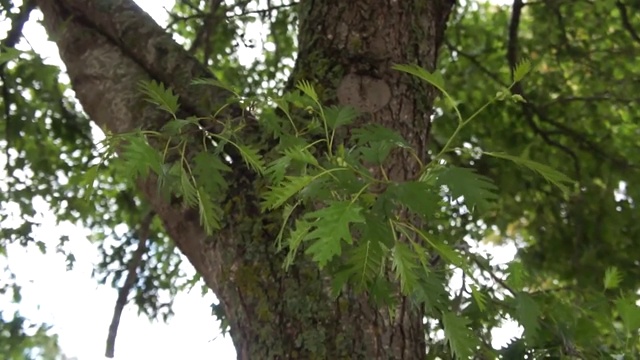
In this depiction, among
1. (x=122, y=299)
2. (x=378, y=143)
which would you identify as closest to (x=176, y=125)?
(x=378, y=143)

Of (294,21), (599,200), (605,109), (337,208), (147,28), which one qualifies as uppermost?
(294,21)

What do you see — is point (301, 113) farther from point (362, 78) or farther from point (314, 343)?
point (314, 343)

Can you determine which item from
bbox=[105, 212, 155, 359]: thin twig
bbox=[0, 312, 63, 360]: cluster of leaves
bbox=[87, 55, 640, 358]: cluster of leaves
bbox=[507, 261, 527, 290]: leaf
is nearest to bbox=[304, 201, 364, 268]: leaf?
bbox=[87, 55, 640, 358]: cluster of leaves

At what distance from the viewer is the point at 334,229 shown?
3.43ft

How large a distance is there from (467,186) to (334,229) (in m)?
0.19

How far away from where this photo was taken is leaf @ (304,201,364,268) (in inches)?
40.9

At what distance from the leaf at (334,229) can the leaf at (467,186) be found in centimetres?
13

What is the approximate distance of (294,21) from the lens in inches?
159

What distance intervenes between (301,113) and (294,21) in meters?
2.31

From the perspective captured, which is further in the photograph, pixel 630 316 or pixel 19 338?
pixel 19 338

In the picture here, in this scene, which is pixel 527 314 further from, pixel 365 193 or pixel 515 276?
pixel 365 193

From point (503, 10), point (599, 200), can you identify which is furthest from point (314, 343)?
point (503, 10)

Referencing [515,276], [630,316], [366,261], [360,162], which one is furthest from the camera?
[515,276]

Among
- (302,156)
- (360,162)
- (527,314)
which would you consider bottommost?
(302,156)
